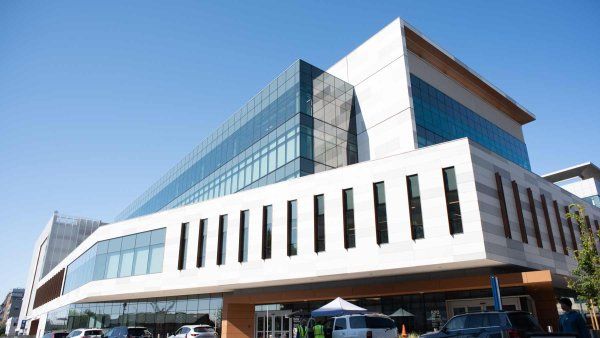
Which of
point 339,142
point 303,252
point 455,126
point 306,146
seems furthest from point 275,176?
point 455,126

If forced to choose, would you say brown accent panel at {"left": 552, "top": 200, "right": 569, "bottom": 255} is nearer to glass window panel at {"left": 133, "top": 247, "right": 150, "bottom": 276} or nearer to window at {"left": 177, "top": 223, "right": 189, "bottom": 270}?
window at {"left": 177, "top": 223, "right": 189, "bottom": 270}

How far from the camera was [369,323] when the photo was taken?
18375mm

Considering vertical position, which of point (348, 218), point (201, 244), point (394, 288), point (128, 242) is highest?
point (128, 242)

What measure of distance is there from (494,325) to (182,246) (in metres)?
26.9

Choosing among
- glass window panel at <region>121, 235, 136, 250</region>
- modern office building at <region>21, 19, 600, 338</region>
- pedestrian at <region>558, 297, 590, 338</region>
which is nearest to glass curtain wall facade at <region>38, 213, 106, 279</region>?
modern office building at <region>21, 19, 600, 338</region>

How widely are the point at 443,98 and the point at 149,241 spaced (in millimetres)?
31879

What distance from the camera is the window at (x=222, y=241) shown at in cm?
3262

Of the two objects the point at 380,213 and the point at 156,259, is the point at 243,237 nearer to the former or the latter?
the point at 156,259

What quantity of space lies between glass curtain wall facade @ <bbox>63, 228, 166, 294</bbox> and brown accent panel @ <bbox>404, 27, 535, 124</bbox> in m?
29.7

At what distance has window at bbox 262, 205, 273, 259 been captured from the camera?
99.3ft

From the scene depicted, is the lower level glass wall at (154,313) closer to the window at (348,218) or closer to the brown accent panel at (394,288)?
the brown accent panel at (394,288)

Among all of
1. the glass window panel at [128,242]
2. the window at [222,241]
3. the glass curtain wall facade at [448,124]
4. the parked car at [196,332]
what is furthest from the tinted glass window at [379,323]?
the glass window panel at [128,242]

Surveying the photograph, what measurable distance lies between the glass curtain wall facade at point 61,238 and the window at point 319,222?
8935cm

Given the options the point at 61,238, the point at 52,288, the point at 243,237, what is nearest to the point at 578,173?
the point at 243,237
